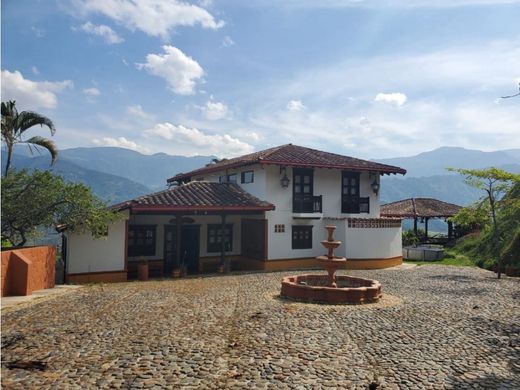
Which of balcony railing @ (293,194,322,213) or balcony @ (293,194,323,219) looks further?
balcony railing @ (293,194,322,213)

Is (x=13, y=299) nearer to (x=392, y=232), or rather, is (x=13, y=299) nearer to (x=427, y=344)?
(x=427, y=344)

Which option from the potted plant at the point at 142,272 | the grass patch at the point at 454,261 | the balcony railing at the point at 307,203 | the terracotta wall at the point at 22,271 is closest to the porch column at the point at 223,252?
the potted plant at the point at 142,272

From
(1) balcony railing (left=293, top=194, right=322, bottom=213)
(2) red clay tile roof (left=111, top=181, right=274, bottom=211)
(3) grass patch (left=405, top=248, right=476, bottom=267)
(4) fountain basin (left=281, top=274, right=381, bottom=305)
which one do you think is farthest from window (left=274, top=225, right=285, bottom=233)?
(3) grass patch (left=405, top=248, right=476, bottom=267)

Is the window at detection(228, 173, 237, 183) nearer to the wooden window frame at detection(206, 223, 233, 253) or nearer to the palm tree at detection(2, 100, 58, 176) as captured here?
the wooden window frame at detection(206, 223, 233, 253)

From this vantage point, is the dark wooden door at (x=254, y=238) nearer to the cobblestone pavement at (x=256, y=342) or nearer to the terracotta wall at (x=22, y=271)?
the cobblestone pavement at (x=256, y=342)

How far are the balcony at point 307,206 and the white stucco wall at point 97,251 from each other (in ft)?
27.5

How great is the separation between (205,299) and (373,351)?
5777mm

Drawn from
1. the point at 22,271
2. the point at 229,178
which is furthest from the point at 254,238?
the point at 22,271

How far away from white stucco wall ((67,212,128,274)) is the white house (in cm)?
128

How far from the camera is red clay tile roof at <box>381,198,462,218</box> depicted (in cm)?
3112

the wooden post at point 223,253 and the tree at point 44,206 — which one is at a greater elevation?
the tree at point 44,206

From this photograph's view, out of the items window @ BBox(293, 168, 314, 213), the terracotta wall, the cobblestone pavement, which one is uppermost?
window @ BBox(293, 168, 314, 213)

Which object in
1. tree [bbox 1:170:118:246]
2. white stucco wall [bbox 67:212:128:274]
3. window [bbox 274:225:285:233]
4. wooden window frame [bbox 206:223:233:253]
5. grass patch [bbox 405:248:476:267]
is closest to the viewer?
tree [bbox 1:170:118:246]

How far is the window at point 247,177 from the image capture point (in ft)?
69.1
